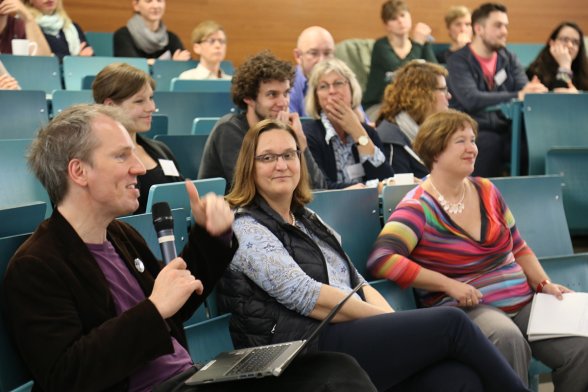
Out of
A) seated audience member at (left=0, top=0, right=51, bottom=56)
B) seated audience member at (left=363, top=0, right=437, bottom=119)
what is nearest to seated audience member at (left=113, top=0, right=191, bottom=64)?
seated audience member at (left=0, top=0, right=51, bottom=56)

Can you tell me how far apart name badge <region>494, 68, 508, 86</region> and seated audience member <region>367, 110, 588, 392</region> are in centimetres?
225

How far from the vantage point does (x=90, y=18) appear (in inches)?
263

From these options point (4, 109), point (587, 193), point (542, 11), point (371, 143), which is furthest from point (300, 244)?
point (542, 11)

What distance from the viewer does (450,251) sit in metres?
2.77

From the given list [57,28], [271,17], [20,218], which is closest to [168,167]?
[20,218]

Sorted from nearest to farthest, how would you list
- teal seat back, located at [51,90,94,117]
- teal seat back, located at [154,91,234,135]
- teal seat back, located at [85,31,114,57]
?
teal seat back, located at [51,90,94,117], teal seat back, located at [154,91,234,135], teal seat back, located at [85,31,114,57]

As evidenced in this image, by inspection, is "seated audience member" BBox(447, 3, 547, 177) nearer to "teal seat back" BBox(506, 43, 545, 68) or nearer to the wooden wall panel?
"teal seat back" BBox(506, 43, 545, 68)

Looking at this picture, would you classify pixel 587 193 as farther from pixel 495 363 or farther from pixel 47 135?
pixel 47 135

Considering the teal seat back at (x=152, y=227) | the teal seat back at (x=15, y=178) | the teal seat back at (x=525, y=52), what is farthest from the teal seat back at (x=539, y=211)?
the teal seat back at (x=525, y=52)

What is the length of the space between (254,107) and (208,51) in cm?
196

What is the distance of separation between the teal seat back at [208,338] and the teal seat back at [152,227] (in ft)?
0.72

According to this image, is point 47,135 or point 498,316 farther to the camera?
point 498,316

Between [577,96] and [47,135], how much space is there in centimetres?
327

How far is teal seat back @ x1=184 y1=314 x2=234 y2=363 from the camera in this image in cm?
223
